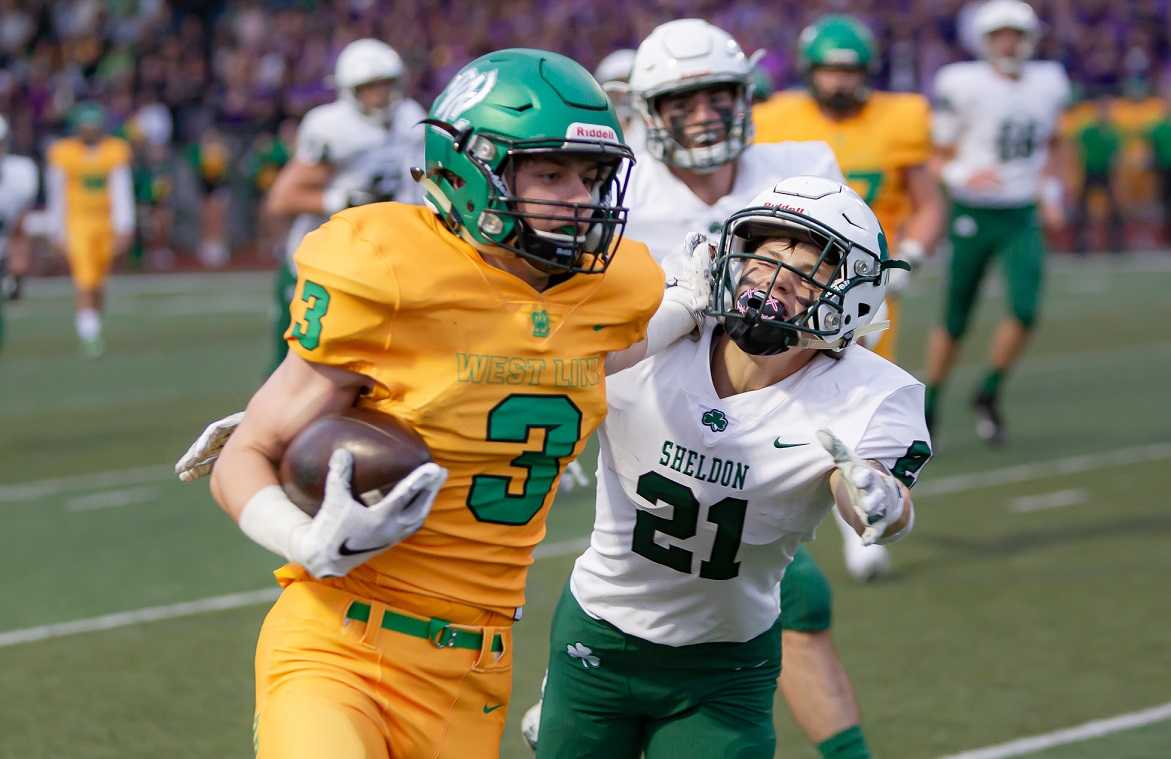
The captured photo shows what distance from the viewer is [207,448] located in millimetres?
2955

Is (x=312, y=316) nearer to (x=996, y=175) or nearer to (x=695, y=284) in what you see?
(x=695, y=284)

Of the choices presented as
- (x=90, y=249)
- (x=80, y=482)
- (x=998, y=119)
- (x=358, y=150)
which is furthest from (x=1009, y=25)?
(x=90, y=249)

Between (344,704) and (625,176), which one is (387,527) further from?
(625,176)

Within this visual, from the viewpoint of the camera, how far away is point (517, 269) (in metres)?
2.96

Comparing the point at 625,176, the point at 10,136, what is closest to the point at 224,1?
the point at 10,136

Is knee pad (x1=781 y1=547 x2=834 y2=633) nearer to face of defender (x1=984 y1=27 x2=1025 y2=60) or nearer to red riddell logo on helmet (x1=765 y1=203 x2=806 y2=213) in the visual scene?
red riddell logo on helmet (x1=765 y1=203 x2=806 y2=213)

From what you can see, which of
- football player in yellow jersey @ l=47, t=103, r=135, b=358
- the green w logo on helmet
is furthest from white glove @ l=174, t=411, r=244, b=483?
football player in yellow jersey @ l=47, t=103, r=135, b=358

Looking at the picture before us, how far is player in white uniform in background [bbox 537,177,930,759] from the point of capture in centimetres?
314

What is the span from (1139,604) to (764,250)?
3596 millimetres

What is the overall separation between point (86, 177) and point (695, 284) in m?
11.7

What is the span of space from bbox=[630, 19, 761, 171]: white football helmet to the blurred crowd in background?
14.5 meters

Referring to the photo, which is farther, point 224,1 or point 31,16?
point 224,1

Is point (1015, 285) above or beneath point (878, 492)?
beneath

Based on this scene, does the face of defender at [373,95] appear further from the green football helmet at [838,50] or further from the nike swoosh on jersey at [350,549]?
the nike swoosh on jersey at [350,549]
